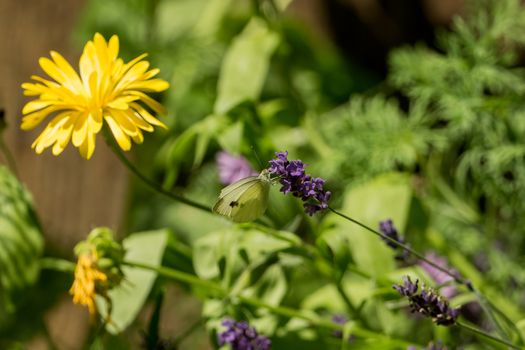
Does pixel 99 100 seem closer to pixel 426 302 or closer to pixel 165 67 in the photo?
pixel 426 302

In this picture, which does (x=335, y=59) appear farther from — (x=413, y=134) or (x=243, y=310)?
(x=243, y=310)

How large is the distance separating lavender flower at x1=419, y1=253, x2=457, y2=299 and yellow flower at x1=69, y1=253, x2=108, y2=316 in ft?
1.36

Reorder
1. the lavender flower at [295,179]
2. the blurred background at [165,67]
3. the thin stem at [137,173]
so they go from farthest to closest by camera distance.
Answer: the blurred background at [165,67], the thin stem at [137,173], the lavender flower at [295,179]

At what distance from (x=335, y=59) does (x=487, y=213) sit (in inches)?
18.9

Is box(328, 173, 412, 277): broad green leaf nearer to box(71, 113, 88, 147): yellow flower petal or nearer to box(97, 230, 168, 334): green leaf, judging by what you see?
box(97, 230, 168, 334): green leaf

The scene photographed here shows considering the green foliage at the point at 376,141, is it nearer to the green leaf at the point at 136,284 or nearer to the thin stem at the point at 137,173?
the green leaf at the point at 136,284

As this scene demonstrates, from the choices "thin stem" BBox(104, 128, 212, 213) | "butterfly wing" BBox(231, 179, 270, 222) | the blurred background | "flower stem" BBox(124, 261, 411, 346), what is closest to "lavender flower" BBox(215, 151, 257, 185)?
the blurred background

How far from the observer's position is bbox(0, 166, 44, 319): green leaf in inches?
41.3

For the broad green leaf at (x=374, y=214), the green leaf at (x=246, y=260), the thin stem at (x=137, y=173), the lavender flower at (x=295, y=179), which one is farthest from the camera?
the broad green leaf at (x=374, y=214)

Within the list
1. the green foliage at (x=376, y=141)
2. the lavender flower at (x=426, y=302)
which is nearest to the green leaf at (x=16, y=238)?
the green foliage at (x=376, y=141)

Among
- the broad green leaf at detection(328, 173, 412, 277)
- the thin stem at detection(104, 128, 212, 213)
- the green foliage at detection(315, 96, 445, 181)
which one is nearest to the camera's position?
the thin stem at detection(104, 128, 212, 213)

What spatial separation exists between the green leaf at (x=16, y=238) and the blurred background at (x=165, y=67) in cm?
46

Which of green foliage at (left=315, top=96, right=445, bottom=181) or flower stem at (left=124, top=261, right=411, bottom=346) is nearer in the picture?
flower stem at (left=124, top=261, right=411, bottom=346)

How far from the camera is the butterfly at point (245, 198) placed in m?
0.66
